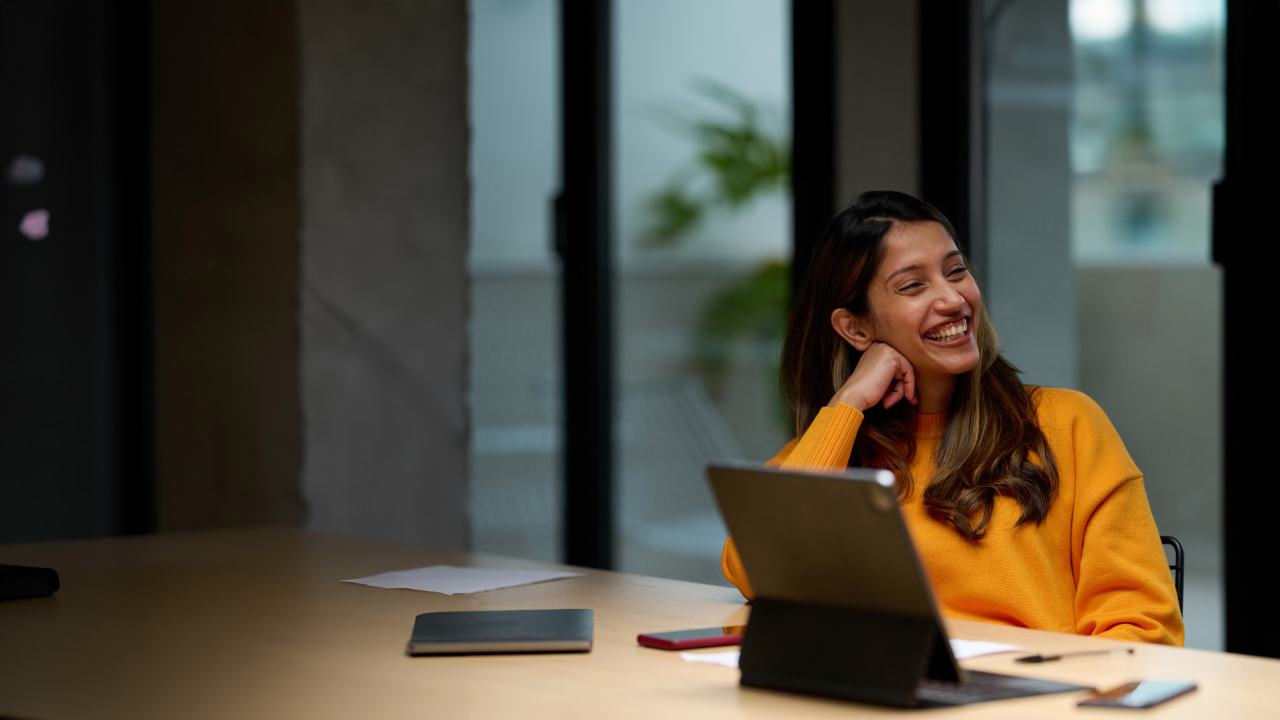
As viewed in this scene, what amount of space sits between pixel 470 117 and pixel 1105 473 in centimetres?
258

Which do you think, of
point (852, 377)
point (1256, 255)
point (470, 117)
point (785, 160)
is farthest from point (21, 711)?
point (470, 117)

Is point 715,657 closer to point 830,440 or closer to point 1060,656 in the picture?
point 1060,656

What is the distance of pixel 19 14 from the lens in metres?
4.16

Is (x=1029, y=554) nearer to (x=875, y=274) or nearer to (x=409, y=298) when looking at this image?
(x=875, y=274)

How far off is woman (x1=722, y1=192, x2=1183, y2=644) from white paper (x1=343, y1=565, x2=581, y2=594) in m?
0.30

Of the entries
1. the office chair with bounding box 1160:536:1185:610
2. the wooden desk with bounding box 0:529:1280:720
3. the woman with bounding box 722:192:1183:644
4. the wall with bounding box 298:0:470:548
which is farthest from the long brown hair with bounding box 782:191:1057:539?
the wall with bounding box 298:0:470:548

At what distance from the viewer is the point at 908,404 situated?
2334 mm

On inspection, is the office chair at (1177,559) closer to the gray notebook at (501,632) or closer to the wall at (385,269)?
the gray notebook at (501,632)

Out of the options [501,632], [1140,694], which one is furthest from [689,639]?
[1140,694]

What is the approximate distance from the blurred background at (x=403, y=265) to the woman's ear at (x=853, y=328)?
3.59 feet

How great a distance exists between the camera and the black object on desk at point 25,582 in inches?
84.6

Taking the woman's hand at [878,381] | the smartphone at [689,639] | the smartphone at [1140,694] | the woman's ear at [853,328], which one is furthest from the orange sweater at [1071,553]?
the smartphone at [1140,694]

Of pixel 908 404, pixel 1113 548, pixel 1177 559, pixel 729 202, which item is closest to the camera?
pixel 1113 548

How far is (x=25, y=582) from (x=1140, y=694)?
1564 mm
